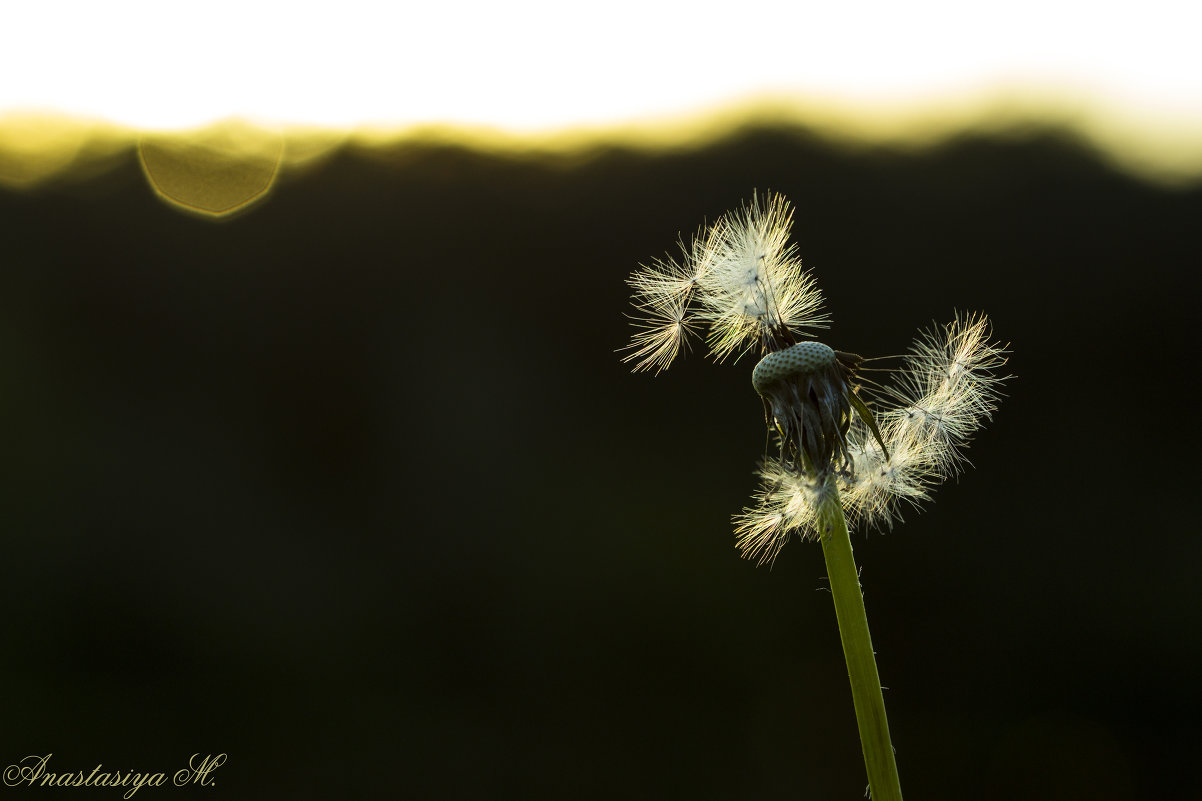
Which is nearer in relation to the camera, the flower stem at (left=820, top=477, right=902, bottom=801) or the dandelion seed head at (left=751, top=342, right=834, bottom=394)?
the flower stem at (left=820, top=477, right=902, bottom=801)

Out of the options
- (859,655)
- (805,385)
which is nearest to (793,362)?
(805,385)

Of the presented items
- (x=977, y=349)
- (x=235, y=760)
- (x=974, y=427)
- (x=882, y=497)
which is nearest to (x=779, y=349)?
(x=882, y=497)

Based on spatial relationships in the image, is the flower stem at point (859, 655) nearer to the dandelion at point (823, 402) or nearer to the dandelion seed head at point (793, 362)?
the dandelion at point (823, 402)

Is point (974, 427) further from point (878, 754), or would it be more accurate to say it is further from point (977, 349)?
point (878, 754)

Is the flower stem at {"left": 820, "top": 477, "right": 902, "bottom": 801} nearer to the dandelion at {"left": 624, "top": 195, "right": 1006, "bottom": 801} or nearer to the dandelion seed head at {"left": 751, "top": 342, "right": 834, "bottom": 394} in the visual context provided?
the dandelion at {"left": 624, "top": 195, "right": 1006, "bottom": 801}

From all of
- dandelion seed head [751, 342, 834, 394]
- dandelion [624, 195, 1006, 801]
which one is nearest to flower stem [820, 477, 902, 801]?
dandelion [624, 195, 1006, 801]

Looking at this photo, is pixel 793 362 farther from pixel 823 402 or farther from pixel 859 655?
pixel 859 655

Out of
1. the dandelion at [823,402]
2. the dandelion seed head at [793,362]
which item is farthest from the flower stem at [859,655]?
the dandelion seed head at [793,362]

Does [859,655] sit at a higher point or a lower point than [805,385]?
lower
